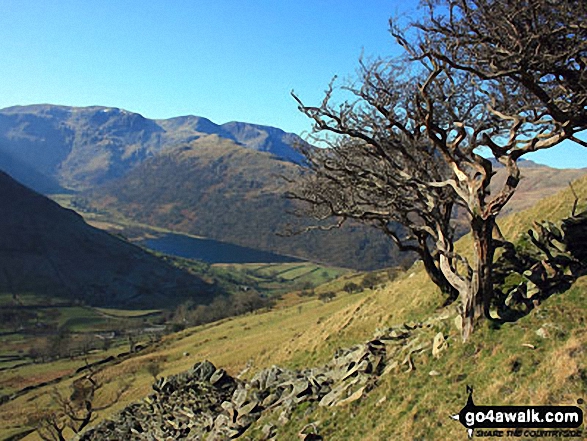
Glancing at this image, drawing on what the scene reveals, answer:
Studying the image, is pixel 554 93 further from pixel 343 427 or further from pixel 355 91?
pixel 343 427

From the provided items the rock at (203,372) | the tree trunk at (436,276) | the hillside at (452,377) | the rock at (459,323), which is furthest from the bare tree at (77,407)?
the rock at (459,323)

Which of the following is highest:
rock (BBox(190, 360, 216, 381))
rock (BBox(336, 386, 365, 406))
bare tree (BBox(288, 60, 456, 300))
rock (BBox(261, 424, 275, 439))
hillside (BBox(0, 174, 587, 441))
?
bare tree (BBox(288, 60, 456, 300))

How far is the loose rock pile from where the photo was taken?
1625 centimetres

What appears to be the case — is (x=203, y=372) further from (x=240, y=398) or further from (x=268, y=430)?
(x=268, y=430)

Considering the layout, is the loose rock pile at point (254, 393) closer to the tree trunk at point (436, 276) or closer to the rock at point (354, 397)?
the rock at point (354, 397)

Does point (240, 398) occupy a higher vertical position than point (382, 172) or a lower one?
lower

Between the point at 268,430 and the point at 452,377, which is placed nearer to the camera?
the point at 452,377

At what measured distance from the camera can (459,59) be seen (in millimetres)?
14359

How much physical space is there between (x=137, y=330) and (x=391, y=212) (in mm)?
169616

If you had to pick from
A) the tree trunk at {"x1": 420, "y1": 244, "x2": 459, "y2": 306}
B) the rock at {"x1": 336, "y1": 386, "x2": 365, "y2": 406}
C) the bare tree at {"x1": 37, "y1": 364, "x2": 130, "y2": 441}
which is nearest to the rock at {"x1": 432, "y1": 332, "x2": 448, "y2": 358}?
the rock at {"x1": 336, "y1": 386, "x2": 365, "y2": 406}

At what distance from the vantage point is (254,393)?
67.5 ft

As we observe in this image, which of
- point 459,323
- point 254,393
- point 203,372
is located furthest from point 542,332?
point 203,372

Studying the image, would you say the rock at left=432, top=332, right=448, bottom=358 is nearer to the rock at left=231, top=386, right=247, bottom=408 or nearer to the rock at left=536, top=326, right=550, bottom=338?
the rock at left=536, top=326, right=550, bottom=338

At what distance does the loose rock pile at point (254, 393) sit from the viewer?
53.3ft
